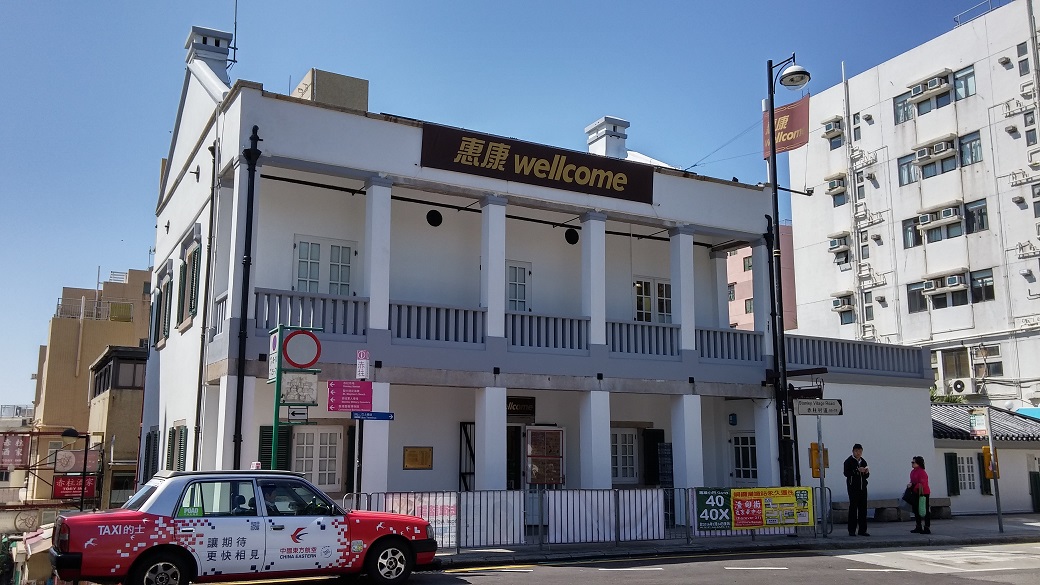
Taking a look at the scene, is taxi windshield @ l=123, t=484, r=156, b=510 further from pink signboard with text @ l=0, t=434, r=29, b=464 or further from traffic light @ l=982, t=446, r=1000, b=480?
pink signboard with text @ l=0, t=434, r=29, b=464

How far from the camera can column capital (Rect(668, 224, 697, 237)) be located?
70.5ft

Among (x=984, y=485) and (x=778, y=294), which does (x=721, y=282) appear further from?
(x=984, y=485)

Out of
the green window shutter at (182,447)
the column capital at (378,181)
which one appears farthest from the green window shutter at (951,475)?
the green window shutter at (182,447)

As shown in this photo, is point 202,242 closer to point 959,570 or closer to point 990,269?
point 959,570

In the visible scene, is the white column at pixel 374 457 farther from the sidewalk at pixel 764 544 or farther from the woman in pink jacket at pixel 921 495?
the woman in pink jacket at pixel 921 495

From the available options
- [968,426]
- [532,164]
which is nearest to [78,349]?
[532,164]

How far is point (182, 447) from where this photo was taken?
1880 cm

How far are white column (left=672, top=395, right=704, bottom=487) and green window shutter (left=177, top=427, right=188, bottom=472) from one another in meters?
10.8

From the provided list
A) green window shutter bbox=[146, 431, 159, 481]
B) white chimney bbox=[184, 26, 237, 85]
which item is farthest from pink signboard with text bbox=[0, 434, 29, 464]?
white chimney bbox=[184, 26, 237, 85]

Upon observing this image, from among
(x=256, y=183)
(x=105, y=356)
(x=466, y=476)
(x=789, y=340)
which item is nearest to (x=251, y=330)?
(x=256, y=183)

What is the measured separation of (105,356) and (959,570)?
3020 centimetres

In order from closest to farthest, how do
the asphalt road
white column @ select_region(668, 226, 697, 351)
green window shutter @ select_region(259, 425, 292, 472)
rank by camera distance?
the asphalt road < green window shutter @ select_region(259, 425, 292, 472) < white column @ select_region(668, 226, 697, 351)

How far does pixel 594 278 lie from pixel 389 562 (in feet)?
31.6

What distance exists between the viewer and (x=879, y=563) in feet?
49.0
